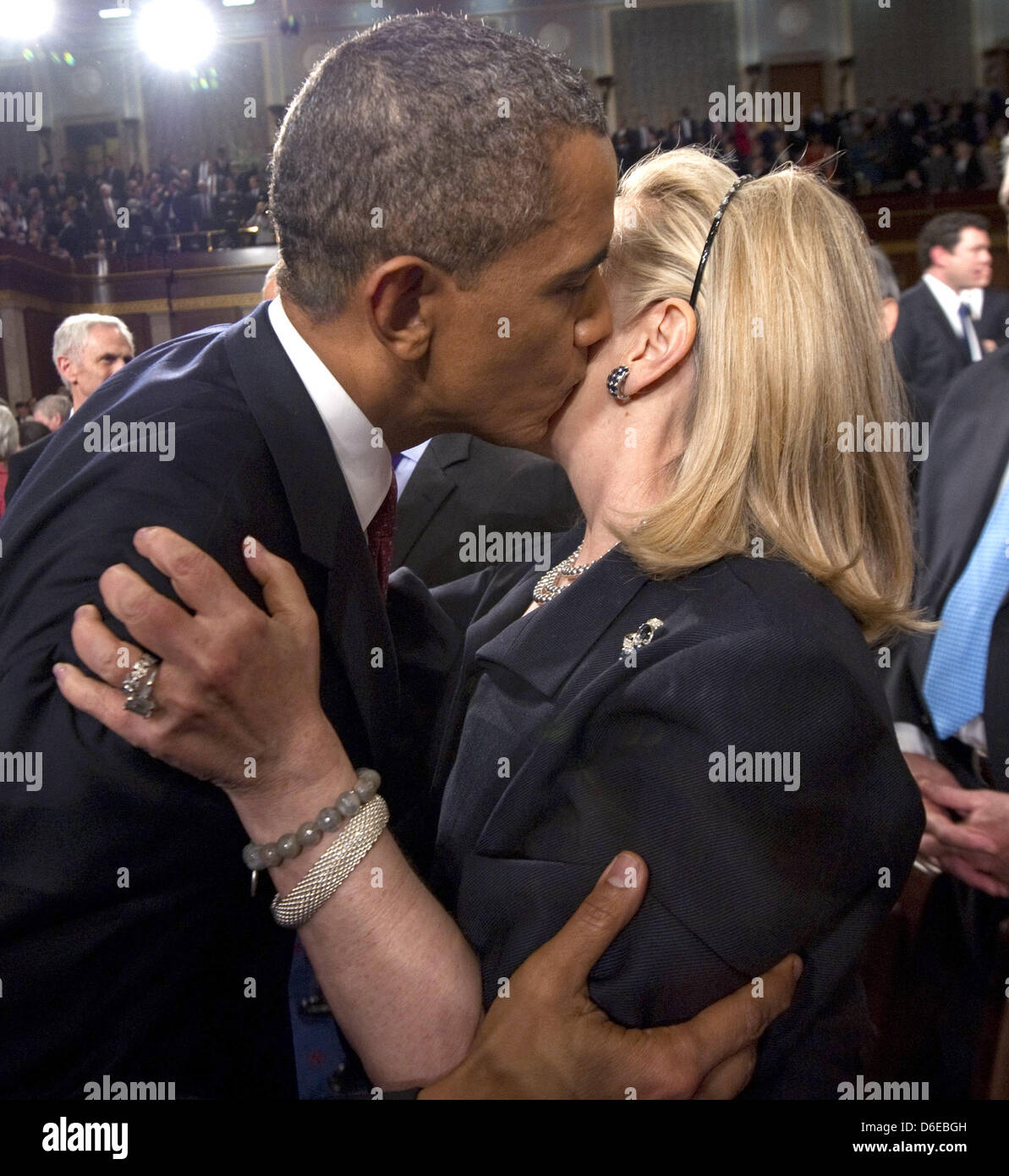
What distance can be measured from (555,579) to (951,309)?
450cm

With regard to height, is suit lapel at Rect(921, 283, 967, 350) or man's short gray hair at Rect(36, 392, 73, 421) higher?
suit lapel at Rect(921, 283, 967, 350)

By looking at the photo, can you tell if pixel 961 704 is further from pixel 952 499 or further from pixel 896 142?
pixel 896 142

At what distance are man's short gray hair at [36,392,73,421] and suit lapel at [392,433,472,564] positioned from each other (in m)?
2.70

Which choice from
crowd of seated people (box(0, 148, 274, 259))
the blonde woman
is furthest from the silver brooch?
crowd of seated people (box(0, 148, 274, 259))

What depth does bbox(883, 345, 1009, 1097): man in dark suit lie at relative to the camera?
5.86 feet

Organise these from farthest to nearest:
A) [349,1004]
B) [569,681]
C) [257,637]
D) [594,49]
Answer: [594,49] → [569,681] → [349,1004] → [257,637]

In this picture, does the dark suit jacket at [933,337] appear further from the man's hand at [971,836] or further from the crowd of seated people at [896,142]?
the crowd of seated people at [896,142]

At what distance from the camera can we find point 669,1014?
1.10 m

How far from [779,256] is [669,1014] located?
0.84m

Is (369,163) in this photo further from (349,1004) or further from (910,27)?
(910,27)

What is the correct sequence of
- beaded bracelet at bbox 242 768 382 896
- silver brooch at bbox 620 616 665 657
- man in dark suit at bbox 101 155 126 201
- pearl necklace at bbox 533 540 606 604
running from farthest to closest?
man in dark suit at bbox 101 155 126 201 < pearl necklace at bbox 533 540 606 604 < silver brooch at bbox 620 616 665 657 < beaded bracelet at bbox 242 768 382 896

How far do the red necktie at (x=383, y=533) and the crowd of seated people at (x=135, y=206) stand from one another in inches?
234

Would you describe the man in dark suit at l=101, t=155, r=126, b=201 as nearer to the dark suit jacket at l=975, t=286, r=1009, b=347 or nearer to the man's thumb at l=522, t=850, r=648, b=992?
the dark suit jacket at l=975, t=286, r=1009, b=347

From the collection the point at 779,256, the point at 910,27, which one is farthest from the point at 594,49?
the point at 779,256
